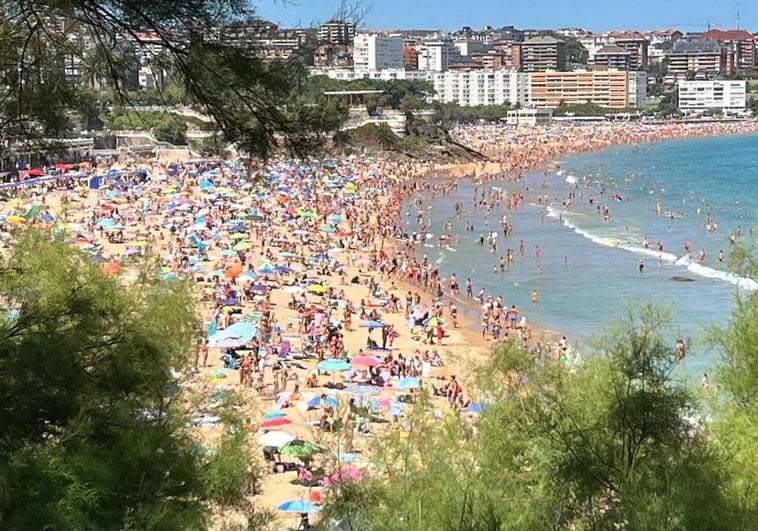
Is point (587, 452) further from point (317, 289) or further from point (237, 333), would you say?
point (317, 289)

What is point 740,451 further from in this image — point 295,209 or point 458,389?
point 295,209

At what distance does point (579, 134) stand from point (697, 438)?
282ft

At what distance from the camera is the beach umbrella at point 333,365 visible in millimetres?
13844

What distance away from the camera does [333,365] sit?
13.9 meters

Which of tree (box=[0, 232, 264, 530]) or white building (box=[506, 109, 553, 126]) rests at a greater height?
white building (box=[506, 109, 553, 126])

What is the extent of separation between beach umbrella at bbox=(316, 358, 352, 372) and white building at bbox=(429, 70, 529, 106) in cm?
11124

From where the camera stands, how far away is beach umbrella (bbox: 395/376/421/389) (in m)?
13.2

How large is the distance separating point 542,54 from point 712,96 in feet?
106

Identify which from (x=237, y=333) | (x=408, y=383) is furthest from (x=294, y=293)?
(x=408, y=383)

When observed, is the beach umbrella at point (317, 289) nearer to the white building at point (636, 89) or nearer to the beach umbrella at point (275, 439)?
the beach umbrella at point (275, 439)

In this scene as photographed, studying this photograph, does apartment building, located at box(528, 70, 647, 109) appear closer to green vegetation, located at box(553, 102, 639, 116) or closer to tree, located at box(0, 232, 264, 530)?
green vegetation, located at box(553, 102, 639, 116)

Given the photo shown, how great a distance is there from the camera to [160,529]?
148 inches

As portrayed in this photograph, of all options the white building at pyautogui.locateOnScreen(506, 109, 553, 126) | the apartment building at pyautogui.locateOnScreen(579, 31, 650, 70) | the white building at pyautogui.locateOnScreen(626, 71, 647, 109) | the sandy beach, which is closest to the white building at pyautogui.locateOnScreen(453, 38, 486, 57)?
the apartment building at pyautogui.locateOnScreen(579, 31, 650, 70)

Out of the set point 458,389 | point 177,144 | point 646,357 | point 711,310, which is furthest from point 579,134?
point 646,357
